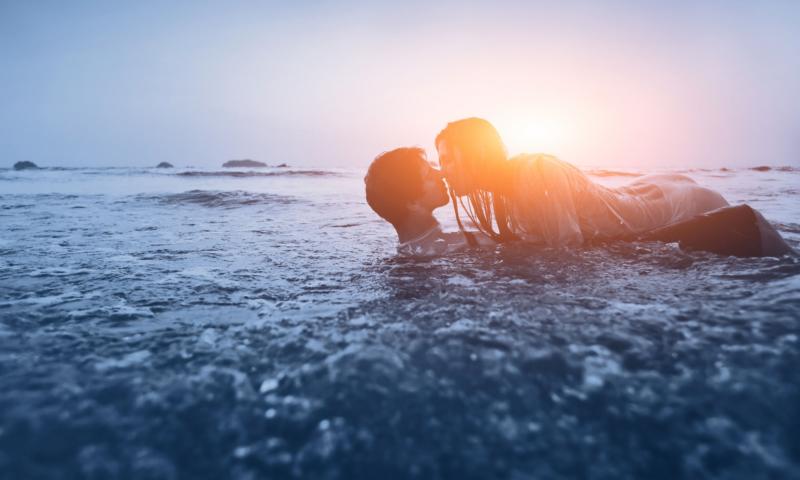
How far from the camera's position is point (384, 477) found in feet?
4.67

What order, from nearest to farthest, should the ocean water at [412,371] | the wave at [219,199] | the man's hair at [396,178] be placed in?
the ocean water at [412,371] < the man's hair at [396,178] < the wave at [219,199]

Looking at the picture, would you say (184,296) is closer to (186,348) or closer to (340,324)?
(186,348)

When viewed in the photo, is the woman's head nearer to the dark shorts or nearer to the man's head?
the man's head

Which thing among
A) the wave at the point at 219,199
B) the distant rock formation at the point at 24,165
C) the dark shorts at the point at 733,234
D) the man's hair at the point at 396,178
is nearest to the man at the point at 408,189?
the man's hair at the point at 396,178

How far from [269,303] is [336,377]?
1.43m

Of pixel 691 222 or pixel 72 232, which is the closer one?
pixel 691 222

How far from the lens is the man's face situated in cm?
452

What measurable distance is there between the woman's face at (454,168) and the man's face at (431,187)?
0.68 ft

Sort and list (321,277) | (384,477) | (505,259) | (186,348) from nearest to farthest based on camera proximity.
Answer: (384,477) < (186,348) < (321,277) < (505,259)

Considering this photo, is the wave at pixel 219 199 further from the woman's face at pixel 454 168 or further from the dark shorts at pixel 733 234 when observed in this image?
the dark shorts at pixel 733 234

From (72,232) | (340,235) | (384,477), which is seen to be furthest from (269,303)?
(72,232)

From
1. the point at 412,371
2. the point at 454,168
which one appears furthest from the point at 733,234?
the point at 412,371

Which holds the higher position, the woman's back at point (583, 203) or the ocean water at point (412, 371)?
the woman's back at point (583, 203)

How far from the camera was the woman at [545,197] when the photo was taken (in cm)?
411
